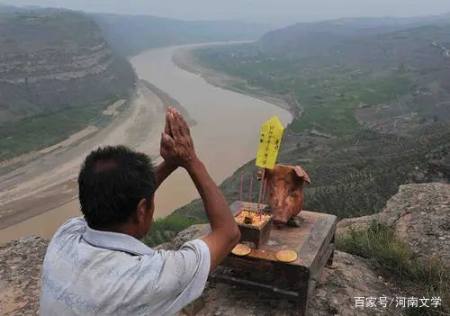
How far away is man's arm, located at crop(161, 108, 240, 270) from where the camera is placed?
8.39 ft

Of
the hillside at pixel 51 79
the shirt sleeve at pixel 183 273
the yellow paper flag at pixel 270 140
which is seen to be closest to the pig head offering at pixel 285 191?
the yellow paper flag at pixel 270 140

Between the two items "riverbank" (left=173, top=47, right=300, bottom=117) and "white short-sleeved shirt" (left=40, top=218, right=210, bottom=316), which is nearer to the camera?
"white short-sleeved shirt" (left=40, top=218, right=210, bottom=316)

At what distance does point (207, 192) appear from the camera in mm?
2598

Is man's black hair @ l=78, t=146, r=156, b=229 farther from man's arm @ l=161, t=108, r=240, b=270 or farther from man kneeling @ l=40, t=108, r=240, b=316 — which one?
man's arm @ l=161, t=108, r=240, b=270

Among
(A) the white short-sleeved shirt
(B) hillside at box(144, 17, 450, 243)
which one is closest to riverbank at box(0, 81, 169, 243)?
(B) hillside at box(144, 17, 450, 243)

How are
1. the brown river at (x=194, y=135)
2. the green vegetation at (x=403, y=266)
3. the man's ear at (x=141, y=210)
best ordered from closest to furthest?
the man's ear at (x=141, y=210)
the green vegetation at (x=403, y=266)
the brown river at (x=194, y=135)

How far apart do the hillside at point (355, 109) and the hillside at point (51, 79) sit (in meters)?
14.2

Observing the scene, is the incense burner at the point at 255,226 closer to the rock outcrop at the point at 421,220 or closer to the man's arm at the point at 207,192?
the man's arm at the point at 207,192

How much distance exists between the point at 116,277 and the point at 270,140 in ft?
8.16

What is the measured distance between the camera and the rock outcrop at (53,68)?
41.5 m

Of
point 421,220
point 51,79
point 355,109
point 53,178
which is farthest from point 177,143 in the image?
point 51,79

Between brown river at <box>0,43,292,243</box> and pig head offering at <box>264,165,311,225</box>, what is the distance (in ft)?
57.6

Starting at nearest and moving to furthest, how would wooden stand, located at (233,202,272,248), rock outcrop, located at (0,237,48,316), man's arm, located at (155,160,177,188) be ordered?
man's arm, located at (155,160,177,188) < wooden stand, located at (233,202,272,248) < rock outcrop, located at (0,237,48,316)

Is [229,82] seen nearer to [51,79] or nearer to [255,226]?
[51,79]
